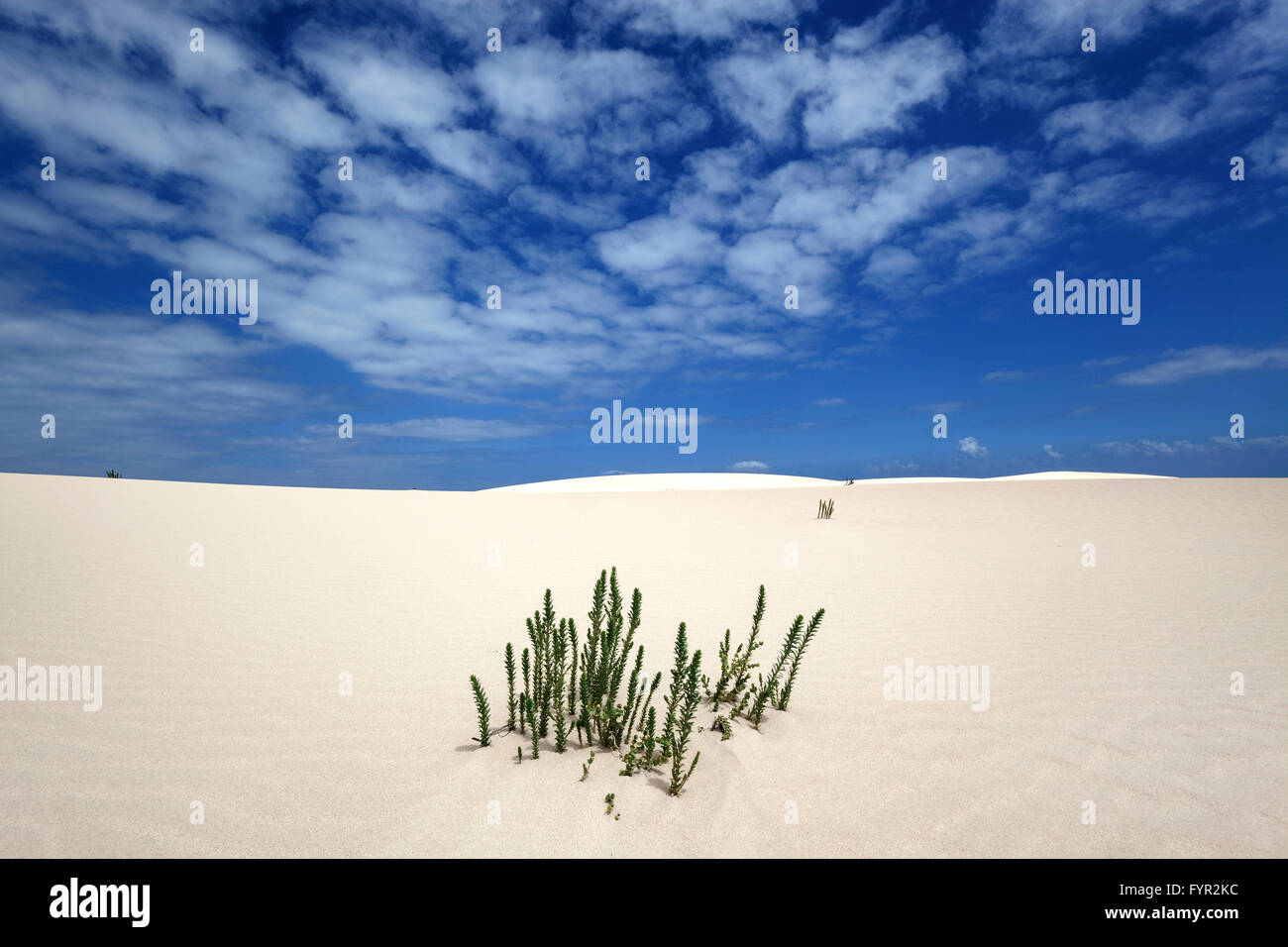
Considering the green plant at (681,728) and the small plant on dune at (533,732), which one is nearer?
the green plant at (681,728)

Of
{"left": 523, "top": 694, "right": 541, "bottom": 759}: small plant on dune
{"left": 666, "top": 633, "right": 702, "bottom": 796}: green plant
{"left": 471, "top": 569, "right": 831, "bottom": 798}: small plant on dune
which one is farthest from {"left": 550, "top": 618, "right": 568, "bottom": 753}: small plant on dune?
{"left": 666, "top": 633, "right": 702, "bottom": 796}: green plant

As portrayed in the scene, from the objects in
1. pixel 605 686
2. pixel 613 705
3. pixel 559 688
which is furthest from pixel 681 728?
pixel 559 688

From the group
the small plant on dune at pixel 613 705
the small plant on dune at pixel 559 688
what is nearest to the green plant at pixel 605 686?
the small plant on dune at pixel 613 705

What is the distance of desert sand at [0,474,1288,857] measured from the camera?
2457mm

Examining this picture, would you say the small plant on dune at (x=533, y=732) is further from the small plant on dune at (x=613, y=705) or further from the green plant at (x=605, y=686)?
the green plant at (x=605, y=686)

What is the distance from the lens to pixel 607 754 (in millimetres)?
3084

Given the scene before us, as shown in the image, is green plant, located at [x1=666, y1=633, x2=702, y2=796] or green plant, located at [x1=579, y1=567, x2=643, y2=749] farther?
green plant, located at [x1=579, y1=567, x2=643, y2=749]

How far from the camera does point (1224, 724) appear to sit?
12.1 ft

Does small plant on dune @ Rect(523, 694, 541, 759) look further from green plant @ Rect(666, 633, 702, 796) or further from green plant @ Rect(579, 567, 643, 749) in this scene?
green plant @ Rect(666, 633, 702, 796)

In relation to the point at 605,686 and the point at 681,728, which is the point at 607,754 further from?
the point at 681,728

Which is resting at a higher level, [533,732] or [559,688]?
[559,688]

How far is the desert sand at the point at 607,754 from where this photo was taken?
246 cm

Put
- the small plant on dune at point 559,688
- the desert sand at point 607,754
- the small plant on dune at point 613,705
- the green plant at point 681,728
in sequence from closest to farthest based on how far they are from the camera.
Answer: the desert sand at point 607,754 < the green plant at point 681,728 < the small plant on dune at point 613,705 < the small plant on dune at point 559,688
